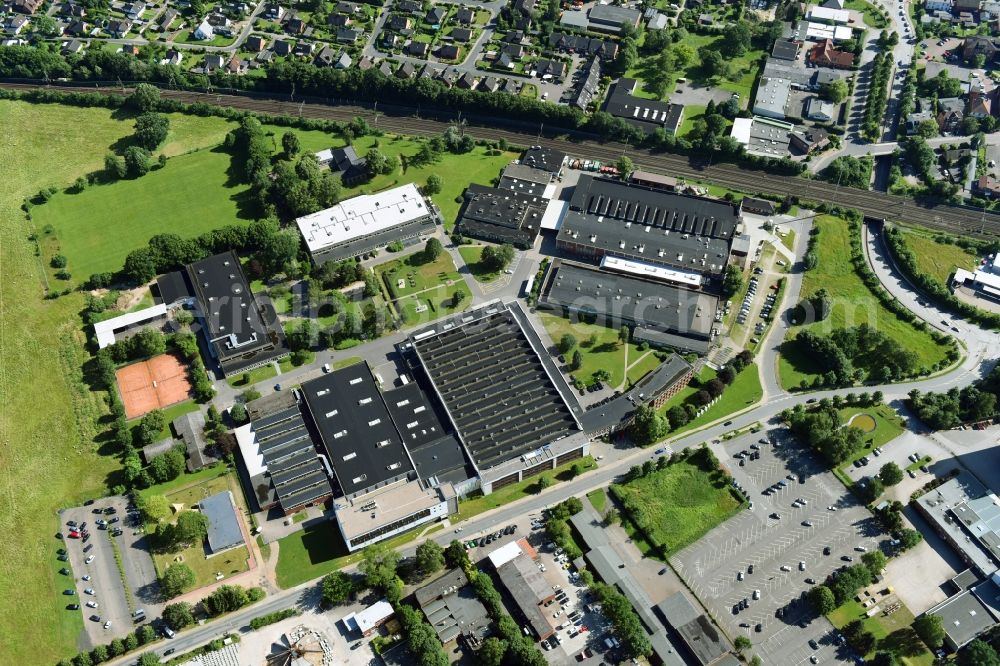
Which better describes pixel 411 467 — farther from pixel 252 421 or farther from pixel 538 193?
pixel 538 193

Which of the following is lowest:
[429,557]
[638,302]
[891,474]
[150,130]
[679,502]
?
[679,502]

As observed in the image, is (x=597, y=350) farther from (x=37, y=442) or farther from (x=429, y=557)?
(x=37, y=442)

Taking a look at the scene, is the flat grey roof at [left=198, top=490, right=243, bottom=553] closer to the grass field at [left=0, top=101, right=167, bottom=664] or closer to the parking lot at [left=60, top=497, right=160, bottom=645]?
the parking lot at [left=60, top=497, right=160, bottom=645]

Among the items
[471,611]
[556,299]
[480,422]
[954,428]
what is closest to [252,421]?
[480,422]

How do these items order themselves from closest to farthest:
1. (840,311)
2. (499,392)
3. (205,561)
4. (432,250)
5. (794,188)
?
(205,561) → (499,392) → (840,311) → (432,250) → (794,188)

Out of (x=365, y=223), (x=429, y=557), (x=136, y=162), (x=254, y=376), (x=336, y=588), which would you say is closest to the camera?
(x=336, y=588)

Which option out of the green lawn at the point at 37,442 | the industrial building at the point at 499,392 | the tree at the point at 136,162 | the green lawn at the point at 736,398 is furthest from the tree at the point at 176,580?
the tree at the point at 136,162

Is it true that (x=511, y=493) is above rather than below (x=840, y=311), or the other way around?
below

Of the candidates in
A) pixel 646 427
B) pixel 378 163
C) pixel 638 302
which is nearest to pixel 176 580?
pixel 646 427
